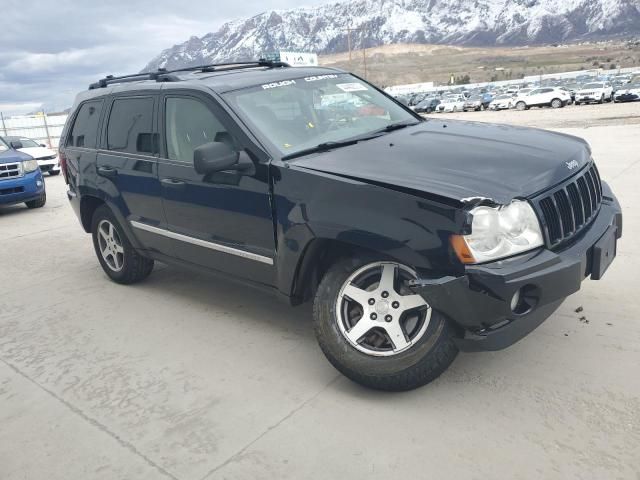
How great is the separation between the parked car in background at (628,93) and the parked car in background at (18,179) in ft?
114

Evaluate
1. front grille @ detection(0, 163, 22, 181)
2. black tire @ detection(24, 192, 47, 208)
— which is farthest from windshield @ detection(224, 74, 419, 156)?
black tire @ detection(24, 192, 47, 208)

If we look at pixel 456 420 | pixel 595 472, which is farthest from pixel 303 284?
pixel 595 472

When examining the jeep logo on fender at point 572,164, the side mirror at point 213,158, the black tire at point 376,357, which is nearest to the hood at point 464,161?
the jeep logo on fender at point 572,164

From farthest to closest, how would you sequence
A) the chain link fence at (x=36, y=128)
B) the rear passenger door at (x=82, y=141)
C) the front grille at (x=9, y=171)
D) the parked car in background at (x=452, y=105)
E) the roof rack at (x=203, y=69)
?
the parked car in background at (x=452, y=105), the chain link fence at (x=36, y=128), the front grille at (x=9, y=171), the rear passenger door at (x=82, y=141), the roof rack at (x=203, y=69)

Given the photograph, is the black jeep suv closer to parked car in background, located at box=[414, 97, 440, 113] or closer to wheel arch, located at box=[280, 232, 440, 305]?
wheel arch, located at box=[280, 232, 440, 305]

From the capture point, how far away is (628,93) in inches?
1393

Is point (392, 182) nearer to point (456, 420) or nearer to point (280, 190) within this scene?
point (280, 190)

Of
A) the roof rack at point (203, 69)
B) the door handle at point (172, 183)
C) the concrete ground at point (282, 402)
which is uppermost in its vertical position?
the roof rack at point (203, 69)

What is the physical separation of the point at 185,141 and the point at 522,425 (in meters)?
2.91

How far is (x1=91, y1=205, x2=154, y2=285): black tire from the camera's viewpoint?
532 centimetres

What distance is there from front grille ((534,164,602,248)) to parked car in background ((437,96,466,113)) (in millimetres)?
46523

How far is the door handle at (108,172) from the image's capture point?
497 centimetres

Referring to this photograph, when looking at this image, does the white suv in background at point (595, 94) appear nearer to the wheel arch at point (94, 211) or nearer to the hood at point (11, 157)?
the hood at point (11, 157)

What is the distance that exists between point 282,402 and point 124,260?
8.99 ft
